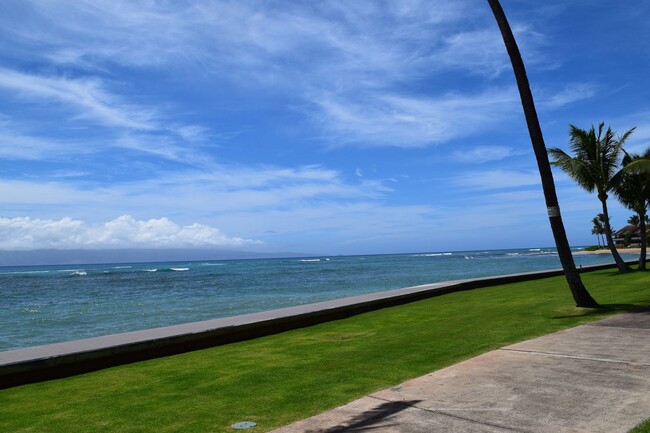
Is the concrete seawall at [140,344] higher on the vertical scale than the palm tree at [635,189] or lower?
lower

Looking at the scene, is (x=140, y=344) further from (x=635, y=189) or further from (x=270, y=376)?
(x=635, y=189)

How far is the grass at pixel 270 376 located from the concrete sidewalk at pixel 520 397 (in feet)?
1.30

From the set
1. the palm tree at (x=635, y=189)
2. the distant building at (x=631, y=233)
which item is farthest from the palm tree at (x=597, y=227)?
the palm tree at (x=635, y=189)

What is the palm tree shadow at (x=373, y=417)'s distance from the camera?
416 centimetres

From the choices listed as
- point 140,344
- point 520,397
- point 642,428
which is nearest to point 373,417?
point 520,397

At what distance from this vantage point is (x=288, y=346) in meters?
8.55

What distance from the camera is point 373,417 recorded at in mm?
4402

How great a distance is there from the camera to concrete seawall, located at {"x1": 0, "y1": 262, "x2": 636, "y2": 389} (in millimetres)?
7066

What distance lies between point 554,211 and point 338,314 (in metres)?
5.05

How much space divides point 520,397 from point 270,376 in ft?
9.49

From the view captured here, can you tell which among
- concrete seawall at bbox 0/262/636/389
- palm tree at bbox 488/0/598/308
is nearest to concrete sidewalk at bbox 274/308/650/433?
palm tree at bbox 488/0/598/308

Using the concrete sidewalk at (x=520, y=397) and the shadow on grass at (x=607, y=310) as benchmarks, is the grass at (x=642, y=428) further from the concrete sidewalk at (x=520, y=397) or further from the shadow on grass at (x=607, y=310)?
the shadow on grass at (x=607, y=310)

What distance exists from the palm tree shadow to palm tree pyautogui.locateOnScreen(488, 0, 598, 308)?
276 inches

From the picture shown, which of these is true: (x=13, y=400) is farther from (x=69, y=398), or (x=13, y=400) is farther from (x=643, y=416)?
(x=643, y=416)
